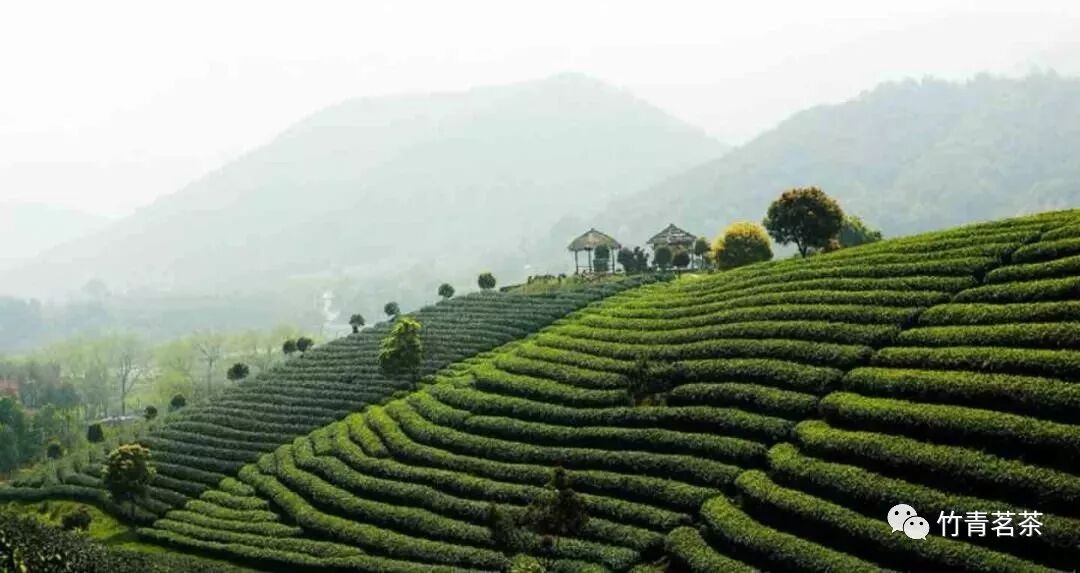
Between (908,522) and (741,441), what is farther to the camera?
(741,441)

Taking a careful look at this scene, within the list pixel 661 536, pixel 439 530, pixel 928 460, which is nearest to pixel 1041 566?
pixel 928 460

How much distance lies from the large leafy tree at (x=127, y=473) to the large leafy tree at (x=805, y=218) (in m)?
42.7

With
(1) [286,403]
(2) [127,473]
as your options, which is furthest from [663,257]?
(2) [127,473]

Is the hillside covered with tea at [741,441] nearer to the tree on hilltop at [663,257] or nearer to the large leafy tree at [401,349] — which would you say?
the large leafy tree at [401,349]

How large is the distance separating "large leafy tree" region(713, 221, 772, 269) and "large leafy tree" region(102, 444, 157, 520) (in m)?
42.3

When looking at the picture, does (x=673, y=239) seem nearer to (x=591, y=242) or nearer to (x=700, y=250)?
(x=700, y=250)

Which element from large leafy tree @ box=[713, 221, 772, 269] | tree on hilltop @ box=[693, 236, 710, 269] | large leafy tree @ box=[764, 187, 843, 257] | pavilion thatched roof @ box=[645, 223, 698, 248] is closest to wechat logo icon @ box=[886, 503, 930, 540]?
large leafy tree @ box=[764, 187, 843, 257]

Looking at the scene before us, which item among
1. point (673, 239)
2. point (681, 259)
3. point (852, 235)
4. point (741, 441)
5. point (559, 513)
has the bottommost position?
point (559, 513)

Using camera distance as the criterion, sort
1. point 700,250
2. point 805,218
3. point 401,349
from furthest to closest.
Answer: point 700,250 < point 805,218 < point 401,349

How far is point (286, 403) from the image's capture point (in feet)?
189

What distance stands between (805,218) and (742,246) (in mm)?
7242

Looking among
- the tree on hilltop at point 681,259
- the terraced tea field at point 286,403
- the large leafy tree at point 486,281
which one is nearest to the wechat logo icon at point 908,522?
the terraced tea field at point 286,403

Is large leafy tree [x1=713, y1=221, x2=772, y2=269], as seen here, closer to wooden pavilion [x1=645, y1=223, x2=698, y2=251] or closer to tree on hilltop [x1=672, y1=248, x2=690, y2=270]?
tree on hilltop [x1=672, y1=248, x2=690, y2=270]

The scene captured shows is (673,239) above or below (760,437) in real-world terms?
above
